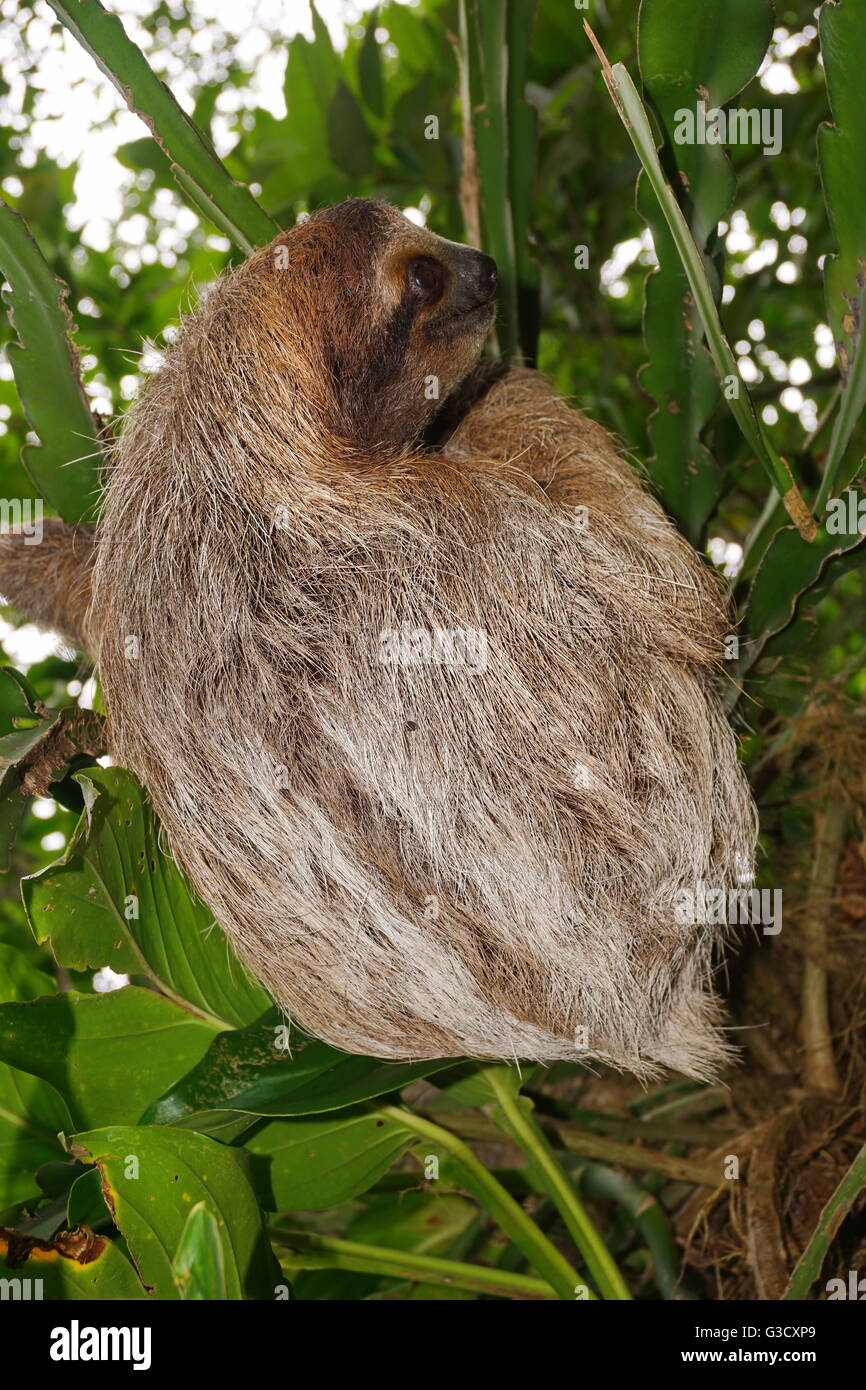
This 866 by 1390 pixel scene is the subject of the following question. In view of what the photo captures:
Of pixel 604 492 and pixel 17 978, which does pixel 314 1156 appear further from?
pixel 604 492

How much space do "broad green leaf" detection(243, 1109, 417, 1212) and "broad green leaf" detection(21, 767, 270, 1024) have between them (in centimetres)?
19

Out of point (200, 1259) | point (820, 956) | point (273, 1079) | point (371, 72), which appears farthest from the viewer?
point (371, 72)

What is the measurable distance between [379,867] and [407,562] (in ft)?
1.35

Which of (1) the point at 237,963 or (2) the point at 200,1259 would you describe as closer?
(2) the point at 200,1259

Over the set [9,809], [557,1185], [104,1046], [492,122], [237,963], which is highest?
[492,122]

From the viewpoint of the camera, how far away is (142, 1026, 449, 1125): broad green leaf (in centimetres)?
143

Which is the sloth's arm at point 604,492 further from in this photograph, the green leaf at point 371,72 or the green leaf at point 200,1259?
the green leaf at point 371,72

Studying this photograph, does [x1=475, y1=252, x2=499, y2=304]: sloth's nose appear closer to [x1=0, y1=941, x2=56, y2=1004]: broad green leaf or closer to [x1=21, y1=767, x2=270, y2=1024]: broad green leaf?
[x1=21, y1=767, x2=270, y2=1024]: broad green leaf

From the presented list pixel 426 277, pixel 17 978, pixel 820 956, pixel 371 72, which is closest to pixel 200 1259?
pixel 17 978

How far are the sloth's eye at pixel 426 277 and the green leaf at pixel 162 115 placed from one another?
0.99 ft

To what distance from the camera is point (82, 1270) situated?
1371mm

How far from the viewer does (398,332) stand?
162 centimetres

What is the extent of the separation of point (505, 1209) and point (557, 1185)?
92 millimetres

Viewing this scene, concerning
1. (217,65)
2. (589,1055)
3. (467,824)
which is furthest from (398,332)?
(217,65)
